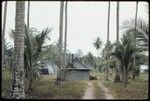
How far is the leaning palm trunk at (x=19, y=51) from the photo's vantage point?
42.8 ft

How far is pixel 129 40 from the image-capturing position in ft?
61.8

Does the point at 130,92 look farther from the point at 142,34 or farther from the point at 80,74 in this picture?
the point at 80,74

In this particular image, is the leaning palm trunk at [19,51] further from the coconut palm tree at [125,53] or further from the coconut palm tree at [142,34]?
the coconut palm tree at [125,53]

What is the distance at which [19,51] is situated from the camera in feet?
43.4

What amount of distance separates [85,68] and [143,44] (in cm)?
3319

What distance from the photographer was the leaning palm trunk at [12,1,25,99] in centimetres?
1304

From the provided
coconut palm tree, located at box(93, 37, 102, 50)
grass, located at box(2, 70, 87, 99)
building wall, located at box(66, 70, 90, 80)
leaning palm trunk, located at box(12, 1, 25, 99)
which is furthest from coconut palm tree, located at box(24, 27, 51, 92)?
coconut palm tree, located at box(93, 37, 102, 50)

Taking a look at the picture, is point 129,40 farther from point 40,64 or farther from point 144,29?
point 144,29

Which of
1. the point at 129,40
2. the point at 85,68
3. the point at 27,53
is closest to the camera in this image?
the point at 27,53

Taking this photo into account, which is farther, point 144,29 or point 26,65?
point 26,65

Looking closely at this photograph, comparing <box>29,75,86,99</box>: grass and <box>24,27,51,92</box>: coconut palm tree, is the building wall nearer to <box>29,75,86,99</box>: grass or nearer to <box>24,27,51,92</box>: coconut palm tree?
<box>29,75,86,99</box>: grass

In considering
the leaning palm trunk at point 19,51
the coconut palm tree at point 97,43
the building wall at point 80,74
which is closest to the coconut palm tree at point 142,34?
the leaning palm trunk at point 19,51

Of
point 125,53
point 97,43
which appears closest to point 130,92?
point 125,53

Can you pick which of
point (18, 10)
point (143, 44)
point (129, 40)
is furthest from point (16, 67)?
point (129, 40)
